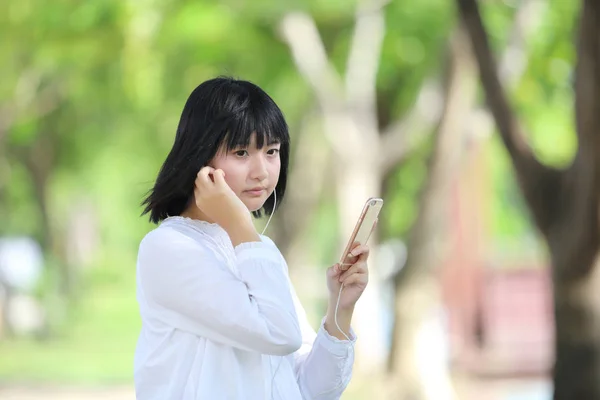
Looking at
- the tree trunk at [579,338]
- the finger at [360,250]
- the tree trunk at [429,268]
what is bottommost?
the finger at [360,250]

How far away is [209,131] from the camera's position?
237cm

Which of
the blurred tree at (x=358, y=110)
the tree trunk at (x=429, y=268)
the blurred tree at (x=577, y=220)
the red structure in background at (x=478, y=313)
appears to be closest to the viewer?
the blurred tree at (x=577, y=220)

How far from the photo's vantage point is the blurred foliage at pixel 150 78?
12516 mm

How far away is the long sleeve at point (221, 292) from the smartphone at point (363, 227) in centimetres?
23

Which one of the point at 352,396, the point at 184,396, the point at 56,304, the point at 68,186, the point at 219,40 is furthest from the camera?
the point at 68,186

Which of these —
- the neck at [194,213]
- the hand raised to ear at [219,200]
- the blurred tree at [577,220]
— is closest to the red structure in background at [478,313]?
the blurred tree at [577,220]

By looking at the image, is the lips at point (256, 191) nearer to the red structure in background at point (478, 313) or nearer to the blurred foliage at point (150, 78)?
the blurred foliage at point (150, 78)

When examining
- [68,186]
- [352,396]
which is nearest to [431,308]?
[352,396]

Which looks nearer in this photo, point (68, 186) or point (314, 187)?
point (314, 187)

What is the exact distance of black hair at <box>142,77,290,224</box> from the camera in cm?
237

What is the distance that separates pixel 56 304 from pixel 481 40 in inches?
628

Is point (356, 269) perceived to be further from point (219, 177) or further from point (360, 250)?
point (219, 177)

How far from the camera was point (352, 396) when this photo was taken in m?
11.8

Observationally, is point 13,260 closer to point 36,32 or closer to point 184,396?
point 36,32
